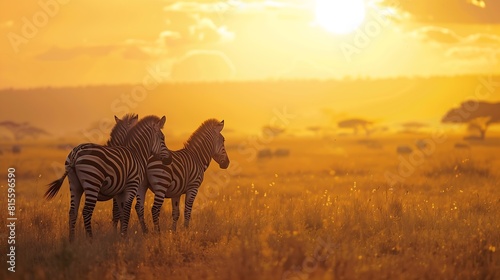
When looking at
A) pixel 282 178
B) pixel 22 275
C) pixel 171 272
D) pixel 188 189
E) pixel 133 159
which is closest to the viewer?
pixel 22 275

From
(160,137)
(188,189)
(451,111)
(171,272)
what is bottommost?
(171,272)

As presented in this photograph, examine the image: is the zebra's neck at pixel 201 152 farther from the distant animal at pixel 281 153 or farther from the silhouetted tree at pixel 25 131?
the silhouetted tree at pixel 25 131

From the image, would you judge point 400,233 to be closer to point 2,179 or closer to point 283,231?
point 283,231

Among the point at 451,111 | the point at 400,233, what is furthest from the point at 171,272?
the point at 451,111

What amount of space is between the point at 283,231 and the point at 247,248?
2384mm

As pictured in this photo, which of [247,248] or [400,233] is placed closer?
[247,248]

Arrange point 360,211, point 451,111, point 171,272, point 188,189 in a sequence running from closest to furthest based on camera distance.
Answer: point 171,272 < point 188,189 < point 360,211 < point 451,111

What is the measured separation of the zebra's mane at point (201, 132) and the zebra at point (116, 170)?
1.08 metres

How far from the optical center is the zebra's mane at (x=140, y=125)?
11711 mm

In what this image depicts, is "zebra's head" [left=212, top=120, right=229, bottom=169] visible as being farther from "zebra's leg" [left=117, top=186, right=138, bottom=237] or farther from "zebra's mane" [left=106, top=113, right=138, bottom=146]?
"zebra's leg" [left=117, top=186, right=138, bottom=237]

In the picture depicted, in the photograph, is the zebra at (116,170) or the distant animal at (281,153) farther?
the distant animal at (281,153)

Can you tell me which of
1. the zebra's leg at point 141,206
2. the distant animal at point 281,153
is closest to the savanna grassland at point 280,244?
the zebra's leg at point 141,206

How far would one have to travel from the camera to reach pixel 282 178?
26750 mm

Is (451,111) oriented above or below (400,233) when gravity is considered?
above
